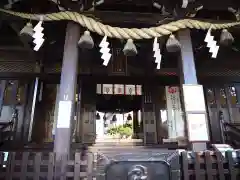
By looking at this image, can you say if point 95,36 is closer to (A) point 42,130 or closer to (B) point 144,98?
(B) point 144,98

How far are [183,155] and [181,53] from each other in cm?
265

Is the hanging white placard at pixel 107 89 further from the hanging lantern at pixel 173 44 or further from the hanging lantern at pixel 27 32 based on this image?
the hanging lantern at pixel 27 32

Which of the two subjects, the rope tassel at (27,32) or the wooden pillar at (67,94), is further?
the rope tassel at (27,32)

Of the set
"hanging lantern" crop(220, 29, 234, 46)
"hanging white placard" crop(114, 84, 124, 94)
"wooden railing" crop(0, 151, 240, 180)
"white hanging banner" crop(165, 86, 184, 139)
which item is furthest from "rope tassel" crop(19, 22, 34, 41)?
"white hanging banner" crop(165, 86, 184, 139)

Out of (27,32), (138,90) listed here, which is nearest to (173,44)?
(27,32)

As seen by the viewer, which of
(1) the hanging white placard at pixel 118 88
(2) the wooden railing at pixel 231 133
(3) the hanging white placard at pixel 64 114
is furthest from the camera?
(1) the hanging white placard at pixel 118 88

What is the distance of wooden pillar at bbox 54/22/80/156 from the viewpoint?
4496mm

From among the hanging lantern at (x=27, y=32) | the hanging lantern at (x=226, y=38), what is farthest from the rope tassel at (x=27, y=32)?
the hanging lantern at (x=226, y=38)

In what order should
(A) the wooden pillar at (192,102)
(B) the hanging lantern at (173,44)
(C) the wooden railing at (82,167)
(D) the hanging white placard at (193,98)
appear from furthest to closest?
(B) the hanging lantern at (173,44) → (D) the hanging white placard at (193,98) → (A) the wooden pillar at (192,102) → (C) the wooden railing at (82,167)

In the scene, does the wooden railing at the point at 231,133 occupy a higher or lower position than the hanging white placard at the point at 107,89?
lower

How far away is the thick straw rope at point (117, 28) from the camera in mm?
5445

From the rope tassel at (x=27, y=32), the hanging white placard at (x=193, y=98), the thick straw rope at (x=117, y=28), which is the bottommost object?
the hanging white placard at (x=193, y=98)

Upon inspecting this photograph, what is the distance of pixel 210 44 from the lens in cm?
551

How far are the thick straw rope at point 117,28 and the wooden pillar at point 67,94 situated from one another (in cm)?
24
